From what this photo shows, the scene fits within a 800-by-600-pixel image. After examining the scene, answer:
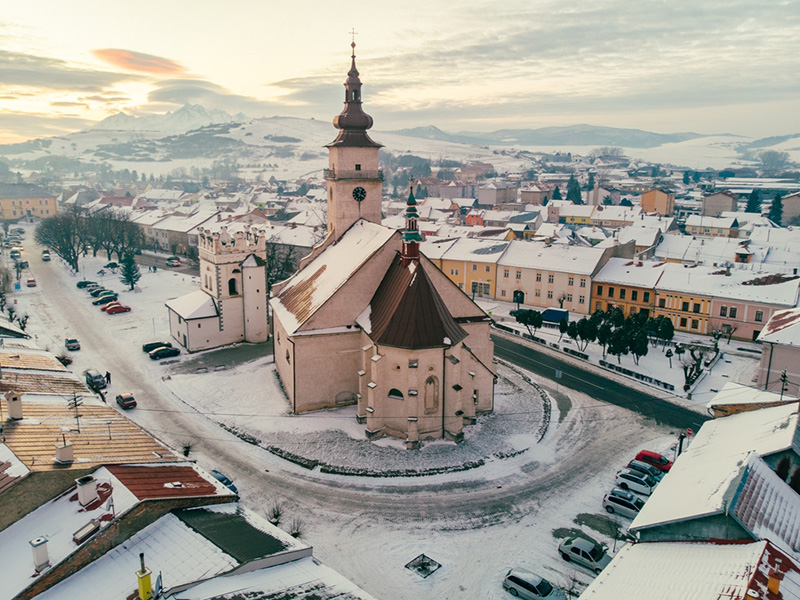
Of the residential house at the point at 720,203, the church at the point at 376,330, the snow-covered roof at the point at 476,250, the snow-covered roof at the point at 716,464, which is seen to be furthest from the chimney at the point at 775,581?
the residential house at the point at 720,203

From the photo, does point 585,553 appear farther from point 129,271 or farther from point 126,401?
point 129,271

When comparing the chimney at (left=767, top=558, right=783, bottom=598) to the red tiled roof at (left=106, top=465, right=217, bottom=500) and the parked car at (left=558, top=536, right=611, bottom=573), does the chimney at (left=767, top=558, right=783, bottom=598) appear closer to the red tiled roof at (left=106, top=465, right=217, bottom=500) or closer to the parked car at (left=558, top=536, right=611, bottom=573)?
the parked car at (left=558, top=536, right=611, bottom=573)

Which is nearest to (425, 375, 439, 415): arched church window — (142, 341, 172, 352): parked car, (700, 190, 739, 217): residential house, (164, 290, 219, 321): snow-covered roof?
(164, 290, 219, 321): snow-covered roof

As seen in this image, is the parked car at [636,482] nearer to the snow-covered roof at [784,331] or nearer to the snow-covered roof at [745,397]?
the snow-covered roof at [745,397]

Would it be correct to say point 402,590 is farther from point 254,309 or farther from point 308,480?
point 254,309

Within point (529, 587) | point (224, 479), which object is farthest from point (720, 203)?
point (224, 479)

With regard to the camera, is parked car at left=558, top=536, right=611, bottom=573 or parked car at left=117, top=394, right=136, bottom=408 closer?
parked car at left=558, top=536, right=611, bottom=573

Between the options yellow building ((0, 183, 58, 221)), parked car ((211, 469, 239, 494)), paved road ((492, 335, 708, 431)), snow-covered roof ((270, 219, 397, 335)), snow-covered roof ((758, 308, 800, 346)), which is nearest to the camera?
parked car ((211, 469, 239, 494))
